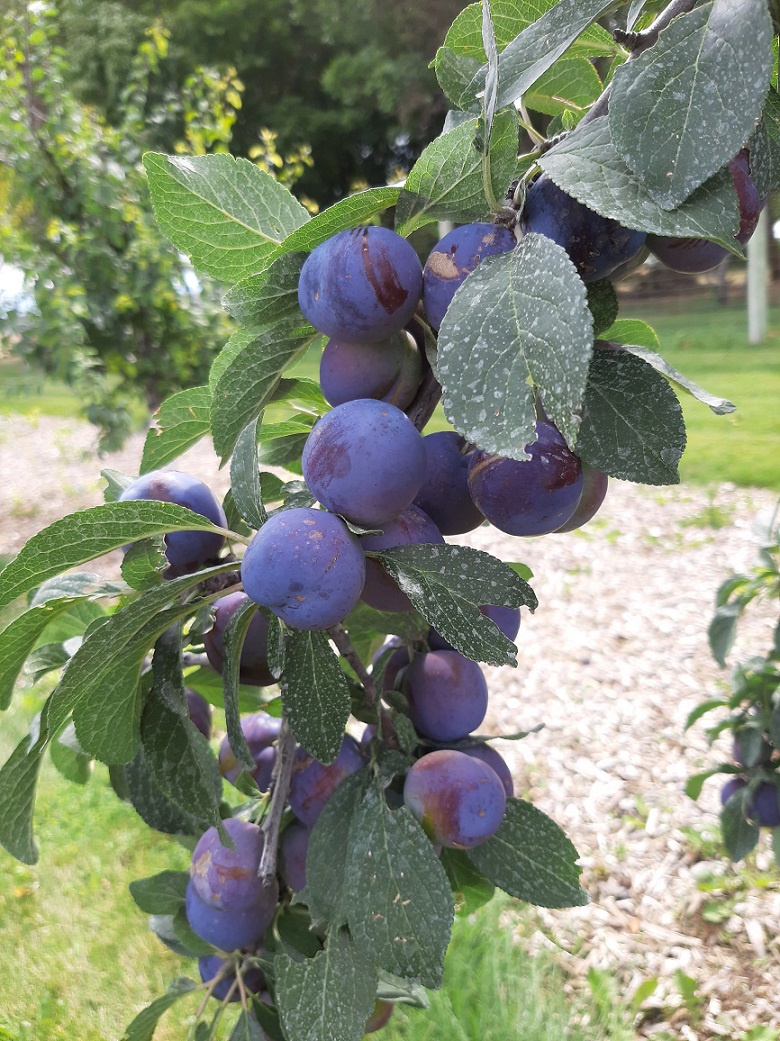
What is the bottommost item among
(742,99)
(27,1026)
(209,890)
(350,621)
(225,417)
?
(27,1026)

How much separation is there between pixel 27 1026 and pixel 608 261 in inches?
50.3

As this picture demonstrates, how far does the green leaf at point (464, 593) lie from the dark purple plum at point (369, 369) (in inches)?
3.3

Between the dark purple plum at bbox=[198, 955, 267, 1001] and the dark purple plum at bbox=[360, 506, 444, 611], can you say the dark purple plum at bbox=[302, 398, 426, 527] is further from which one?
the dark purple plum at bbox=[198, 955, 267, 1001]

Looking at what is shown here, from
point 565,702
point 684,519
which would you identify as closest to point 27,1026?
point 565,702

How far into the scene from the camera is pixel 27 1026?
1121mm

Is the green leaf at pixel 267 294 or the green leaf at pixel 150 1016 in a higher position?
the green leaf at pixel 267 294

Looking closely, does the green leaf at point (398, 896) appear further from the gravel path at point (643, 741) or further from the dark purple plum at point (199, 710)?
the gravel path at point (643, 741)

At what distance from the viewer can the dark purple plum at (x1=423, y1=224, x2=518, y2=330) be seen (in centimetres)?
33

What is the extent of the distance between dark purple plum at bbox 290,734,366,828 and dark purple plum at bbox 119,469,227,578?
0.15m

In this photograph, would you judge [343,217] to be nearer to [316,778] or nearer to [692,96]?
[692,96]

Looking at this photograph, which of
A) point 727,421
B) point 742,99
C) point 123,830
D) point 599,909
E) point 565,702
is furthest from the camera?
point 727,421

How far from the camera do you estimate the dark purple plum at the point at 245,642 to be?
47cm

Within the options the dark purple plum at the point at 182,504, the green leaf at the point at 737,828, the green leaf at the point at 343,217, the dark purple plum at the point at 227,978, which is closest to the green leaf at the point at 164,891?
the dark purple plum at the point at 227,978

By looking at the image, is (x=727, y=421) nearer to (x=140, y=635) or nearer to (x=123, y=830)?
(x=123, y=830)
